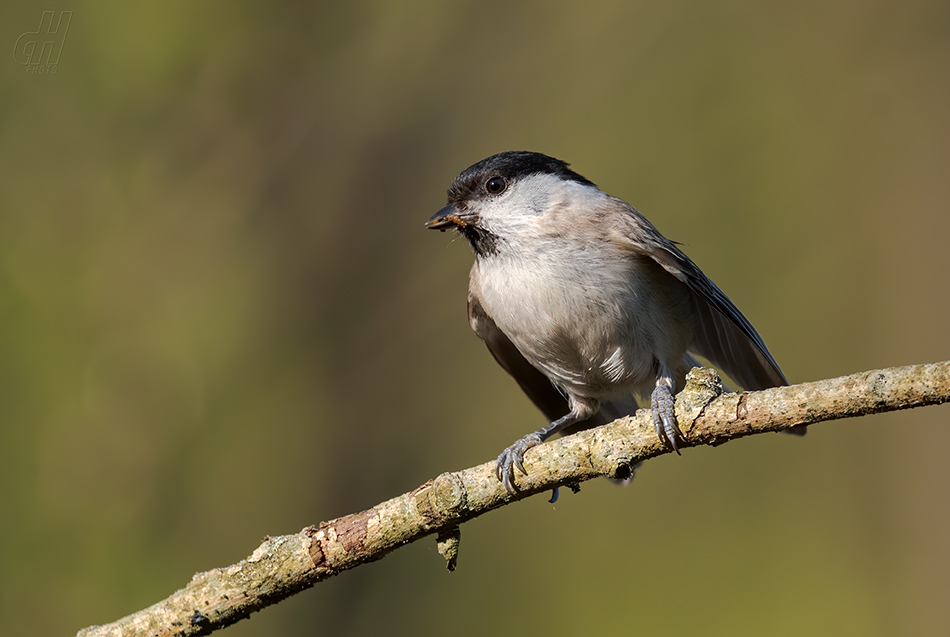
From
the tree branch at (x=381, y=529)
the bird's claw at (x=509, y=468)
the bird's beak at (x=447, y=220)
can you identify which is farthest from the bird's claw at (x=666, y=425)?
the bird's beak at (x=447, y=220)

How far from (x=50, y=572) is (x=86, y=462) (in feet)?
1.68

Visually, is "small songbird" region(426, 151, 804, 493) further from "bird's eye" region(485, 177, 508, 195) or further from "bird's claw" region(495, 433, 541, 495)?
"bird's claw" region(495, 433, 541, 495)

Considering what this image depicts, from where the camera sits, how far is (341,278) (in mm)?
3977

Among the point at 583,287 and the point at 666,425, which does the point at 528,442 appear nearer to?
the point at 583,287

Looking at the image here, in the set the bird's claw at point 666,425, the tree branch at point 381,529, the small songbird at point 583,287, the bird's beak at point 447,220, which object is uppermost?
the bird's beak at point 447,220

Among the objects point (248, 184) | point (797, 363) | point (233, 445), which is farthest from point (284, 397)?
point (797, 363)

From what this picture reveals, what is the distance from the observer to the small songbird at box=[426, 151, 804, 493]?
6.98 feet

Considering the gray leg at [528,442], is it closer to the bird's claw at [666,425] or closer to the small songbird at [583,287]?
the small songbird at [583,287]

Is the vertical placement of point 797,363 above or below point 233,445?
below

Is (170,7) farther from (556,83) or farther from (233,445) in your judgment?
→ (233,445)

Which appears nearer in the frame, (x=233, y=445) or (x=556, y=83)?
(x=233, y=445)

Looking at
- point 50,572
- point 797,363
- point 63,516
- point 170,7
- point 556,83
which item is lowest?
point 797,363

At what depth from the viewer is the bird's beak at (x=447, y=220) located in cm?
236

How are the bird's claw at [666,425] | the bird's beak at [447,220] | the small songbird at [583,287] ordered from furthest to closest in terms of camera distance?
the bird's beak at [447,220] < the small songbird at [583,287] < the bird's claw at [666,425]
